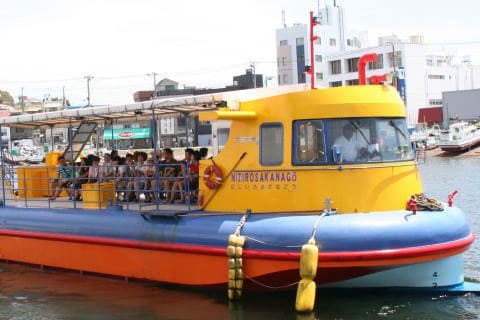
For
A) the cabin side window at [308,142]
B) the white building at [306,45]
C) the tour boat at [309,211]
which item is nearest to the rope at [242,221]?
the tour boat at [309,211]

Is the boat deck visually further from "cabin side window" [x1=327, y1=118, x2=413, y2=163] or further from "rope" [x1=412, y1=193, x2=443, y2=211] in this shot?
"rope" [x1=412, y1=193, x2=443, y2=211]

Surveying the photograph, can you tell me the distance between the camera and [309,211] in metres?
8.84

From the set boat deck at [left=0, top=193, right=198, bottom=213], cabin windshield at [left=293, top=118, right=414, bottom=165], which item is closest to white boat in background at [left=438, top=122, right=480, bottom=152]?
boat deck at [left=0, top=193, right=198, bottom=213]

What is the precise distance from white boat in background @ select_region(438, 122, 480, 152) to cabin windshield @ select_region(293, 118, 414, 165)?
124 feet

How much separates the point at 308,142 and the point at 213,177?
5.35ft

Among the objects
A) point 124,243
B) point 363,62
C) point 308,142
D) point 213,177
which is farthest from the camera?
point 124,243

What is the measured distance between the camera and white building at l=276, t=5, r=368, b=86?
212ft

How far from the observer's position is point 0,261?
42.1 feet

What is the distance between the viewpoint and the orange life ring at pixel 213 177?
955 cm

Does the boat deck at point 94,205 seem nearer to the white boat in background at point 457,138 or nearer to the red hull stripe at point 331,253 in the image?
the red hull stripe at point 331,253

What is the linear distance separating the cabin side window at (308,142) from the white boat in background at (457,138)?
1506 inches

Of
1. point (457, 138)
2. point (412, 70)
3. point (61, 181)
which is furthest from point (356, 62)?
point (61, 181)

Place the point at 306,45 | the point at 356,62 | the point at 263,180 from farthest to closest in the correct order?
the point at 306,45 → the point at 356,62 → the point at 263,180

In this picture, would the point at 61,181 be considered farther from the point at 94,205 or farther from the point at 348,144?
the point at 348,144
